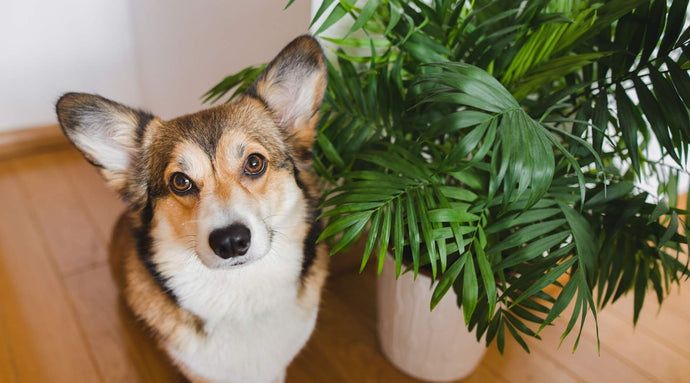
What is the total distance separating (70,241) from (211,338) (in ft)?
4.49

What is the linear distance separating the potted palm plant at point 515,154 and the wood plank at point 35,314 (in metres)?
1.17

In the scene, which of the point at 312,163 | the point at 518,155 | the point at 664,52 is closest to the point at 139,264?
the point at 312,163

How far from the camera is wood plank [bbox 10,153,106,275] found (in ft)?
6.85

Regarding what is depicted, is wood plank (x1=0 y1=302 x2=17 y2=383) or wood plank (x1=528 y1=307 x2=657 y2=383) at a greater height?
wood plank (x1=528 y1=307 x2=657 y2=383)

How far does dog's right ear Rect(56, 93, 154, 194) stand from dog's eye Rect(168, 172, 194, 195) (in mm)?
156

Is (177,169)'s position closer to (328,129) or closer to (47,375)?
(328,129)

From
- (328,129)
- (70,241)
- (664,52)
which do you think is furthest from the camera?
(70,241)

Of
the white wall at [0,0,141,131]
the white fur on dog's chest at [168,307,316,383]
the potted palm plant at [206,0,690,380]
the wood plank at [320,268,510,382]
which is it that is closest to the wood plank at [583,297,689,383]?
the wood plank at [320,268,510,382]

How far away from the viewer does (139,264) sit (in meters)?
1.31

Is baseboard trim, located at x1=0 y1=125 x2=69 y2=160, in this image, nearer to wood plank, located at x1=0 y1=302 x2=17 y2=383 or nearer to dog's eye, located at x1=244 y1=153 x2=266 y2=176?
wood plank, located at x1=0 y1=302 x2=17 y2=383

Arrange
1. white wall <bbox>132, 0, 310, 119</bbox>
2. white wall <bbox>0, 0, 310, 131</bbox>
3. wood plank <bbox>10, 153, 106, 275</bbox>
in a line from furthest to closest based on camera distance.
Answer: wood plank <bbox>10, 153, 106, 275</bbox> < white wall <bbox>0, 0, 310, 131</bbox> < white wall <bbox>132, 0, 310, 119</bbox>

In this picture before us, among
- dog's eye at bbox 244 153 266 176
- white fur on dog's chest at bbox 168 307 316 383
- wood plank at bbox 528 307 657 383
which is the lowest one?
white fur on dog's chest at bbox 168 307 316 383

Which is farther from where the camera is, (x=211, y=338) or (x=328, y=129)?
(x=328, y=129)

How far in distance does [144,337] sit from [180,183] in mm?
927
